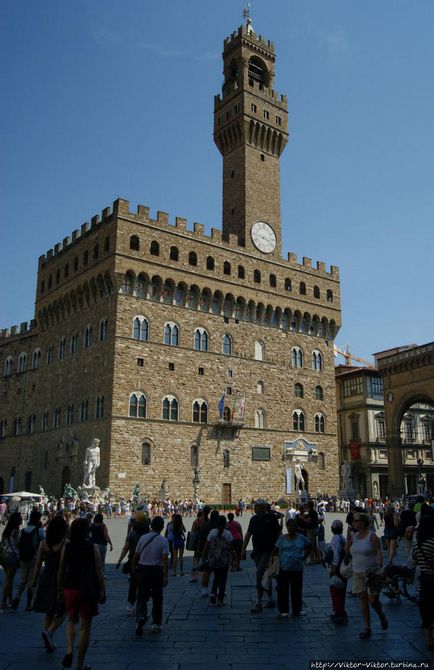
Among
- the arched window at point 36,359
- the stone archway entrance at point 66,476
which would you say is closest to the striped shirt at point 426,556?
the stone archway entrance at point 66,476

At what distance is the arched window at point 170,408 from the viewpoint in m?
35.2

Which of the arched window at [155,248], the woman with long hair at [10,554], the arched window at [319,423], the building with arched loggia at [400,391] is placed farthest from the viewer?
the arched window at [319,423]

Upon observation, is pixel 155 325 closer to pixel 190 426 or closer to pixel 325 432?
pixel 190 426

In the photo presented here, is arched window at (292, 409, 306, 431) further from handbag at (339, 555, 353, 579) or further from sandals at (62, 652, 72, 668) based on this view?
sandals at (62, 652, 72, 668)

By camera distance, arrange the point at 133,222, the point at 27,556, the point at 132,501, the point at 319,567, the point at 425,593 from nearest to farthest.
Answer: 1. the point at 425,593
2. the point at 27,556
3. the point at 319,567
4. the point at 132,501
5. the point at 133,222

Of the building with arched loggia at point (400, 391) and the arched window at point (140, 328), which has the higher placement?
the arched window at point (140, 328)

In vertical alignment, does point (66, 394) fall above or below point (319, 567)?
above

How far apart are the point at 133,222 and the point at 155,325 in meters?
6.19

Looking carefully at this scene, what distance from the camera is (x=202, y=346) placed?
37719 mm

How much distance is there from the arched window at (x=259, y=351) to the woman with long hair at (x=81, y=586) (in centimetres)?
3398

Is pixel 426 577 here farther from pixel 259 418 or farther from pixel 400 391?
pixel 400 391

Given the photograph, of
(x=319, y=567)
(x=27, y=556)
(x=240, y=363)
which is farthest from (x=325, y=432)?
(x=27, y=556)

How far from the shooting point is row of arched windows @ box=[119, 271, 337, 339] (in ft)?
117

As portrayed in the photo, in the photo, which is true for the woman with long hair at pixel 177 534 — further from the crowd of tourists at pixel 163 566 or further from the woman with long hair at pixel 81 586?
the woman with long hair at pixel 81 586
